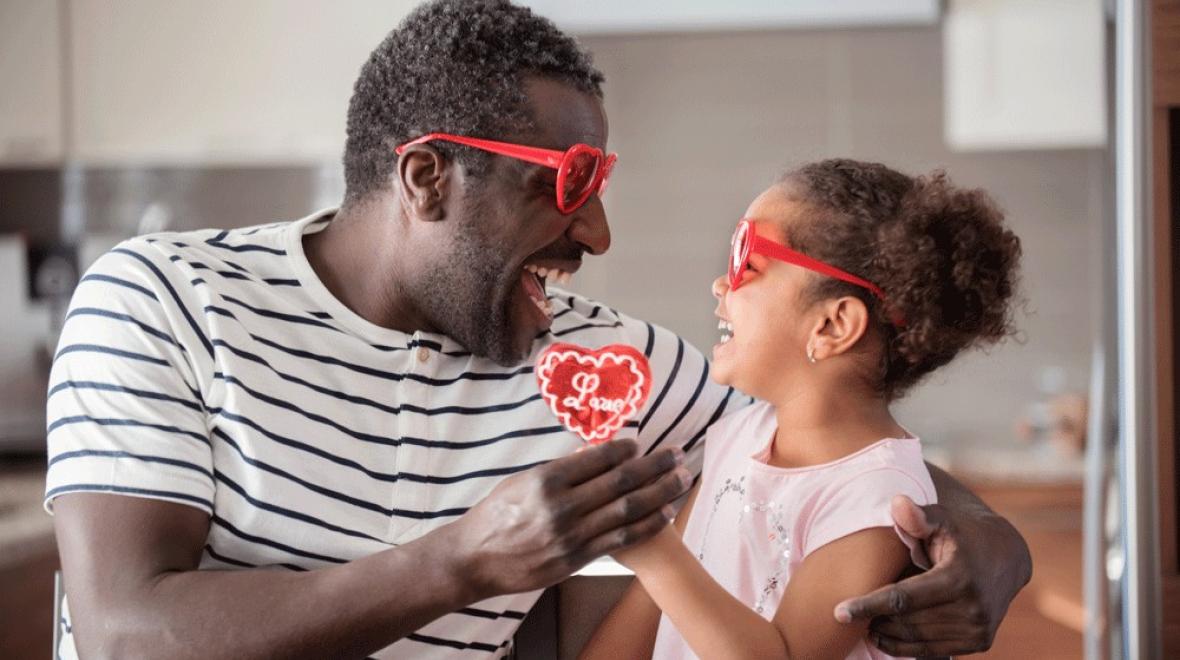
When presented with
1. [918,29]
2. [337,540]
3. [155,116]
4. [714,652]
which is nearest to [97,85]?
[155,116]

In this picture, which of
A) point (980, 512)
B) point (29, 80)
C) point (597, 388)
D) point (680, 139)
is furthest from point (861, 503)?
point (29, 80)

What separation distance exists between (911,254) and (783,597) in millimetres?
413

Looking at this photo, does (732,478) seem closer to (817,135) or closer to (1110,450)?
(1110,450)

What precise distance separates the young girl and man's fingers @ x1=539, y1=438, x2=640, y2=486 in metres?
0.33

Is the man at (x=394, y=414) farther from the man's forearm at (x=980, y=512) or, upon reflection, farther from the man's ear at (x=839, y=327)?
the man's ear at (x=839, y=327)

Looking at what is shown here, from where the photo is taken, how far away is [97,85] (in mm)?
3982

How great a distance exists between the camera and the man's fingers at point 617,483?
42.9 inches

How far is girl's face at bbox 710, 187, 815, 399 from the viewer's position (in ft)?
4.84

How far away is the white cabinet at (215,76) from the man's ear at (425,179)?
248 centimetres

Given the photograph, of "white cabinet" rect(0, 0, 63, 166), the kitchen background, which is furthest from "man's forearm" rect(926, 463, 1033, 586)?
"white cabinet" rect(0, 0, 63, 166)

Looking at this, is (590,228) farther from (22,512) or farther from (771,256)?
(22,512)

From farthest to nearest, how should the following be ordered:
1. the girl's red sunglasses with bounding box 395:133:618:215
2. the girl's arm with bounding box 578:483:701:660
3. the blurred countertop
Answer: the blurred countertop
the girl's arm with bounding box 578:483:701:660
the girl's red sunglasses with bounding box 395:133:618:215

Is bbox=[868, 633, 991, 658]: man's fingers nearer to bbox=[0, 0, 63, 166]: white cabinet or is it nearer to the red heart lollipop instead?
the red heart lollipop

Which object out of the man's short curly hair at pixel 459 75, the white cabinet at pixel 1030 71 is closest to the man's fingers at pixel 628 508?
the man's short curly hair at pixel 459 75
